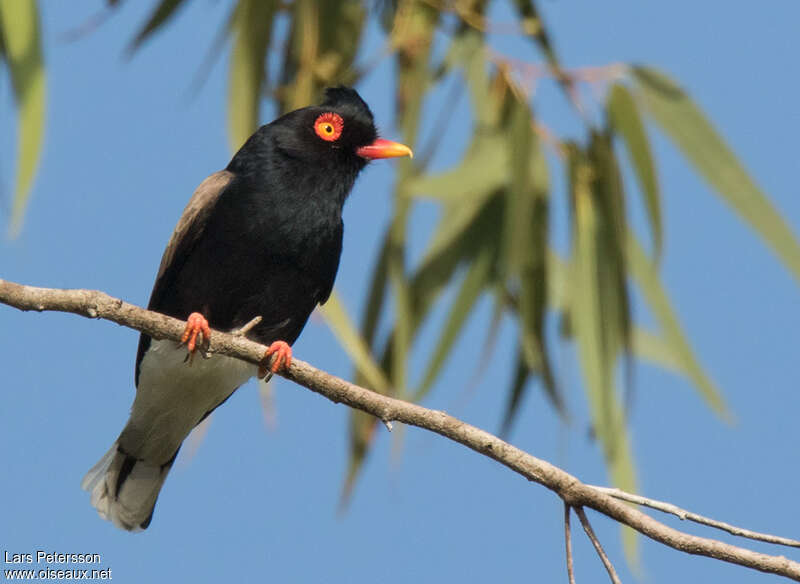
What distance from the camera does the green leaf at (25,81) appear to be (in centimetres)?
504

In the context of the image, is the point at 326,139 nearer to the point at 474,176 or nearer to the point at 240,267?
the point at 240,267

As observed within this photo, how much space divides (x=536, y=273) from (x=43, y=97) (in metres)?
2.77

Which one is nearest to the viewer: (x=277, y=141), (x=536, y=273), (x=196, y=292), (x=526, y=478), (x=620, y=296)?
(x=526, y=478)

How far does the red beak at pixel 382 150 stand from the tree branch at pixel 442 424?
2.03 meters

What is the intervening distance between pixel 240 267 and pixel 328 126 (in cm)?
88

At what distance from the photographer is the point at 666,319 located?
6473mm

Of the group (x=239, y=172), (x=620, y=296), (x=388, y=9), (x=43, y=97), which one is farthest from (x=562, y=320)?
(x=43, y=97)

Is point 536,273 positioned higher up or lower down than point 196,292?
higher up

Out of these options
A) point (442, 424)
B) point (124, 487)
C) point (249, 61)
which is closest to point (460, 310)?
point (249, 61)

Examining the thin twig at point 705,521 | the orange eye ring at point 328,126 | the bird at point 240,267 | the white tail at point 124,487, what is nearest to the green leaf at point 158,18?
the bird at point 240,267

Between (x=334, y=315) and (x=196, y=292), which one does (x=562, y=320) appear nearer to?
(x=334, y=315)

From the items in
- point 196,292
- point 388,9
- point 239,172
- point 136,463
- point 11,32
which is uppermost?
point 388,9

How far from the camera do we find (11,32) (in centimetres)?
529

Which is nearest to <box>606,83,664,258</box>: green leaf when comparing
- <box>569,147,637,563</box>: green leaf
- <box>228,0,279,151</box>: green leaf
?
<box>569,147,637,563</box>: green leaf
